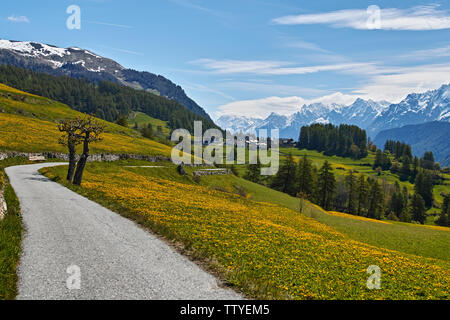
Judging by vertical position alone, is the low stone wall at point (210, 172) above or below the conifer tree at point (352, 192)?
above

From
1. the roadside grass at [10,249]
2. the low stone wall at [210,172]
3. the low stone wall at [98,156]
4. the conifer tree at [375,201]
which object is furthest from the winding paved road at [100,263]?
the conifer tree at [375,201]

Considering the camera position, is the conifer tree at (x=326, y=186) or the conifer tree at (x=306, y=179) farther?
the conifer tree at (x=306, y=179)

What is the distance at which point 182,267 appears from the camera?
1386cm

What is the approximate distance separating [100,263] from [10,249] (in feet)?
14.6

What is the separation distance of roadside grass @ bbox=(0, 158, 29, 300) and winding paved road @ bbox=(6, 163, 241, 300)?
0.29 m

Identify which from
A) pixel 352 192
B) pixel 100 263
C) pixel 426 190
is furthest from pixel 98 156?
pixel 426 190

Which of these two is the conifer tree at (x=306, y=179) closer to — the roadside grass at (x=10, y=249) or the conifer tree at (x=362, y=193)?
the conifer tree at (x=362, y=193)

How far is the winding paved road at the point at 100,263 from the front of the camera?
10961 mm

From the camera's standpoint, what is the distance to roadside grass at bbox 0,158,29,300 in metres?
10.6

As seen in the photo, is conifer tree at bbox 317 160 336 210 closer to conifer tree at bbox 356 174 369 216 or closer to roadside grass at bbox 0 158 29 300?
conifer tree at bbox 356 174 369 216

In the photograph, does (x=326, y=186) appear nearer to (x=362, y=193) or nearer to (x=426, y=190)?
(x=362, y=193)

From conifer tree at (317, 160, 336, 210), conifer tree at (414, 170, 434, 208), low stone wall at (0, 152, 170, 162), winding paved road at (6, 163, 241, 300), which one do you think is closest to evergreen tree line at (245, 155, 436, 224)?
conifer tree at (317, 160, 336, 210)

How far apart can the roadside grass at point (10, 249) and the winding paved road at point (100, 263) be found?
287 mm
